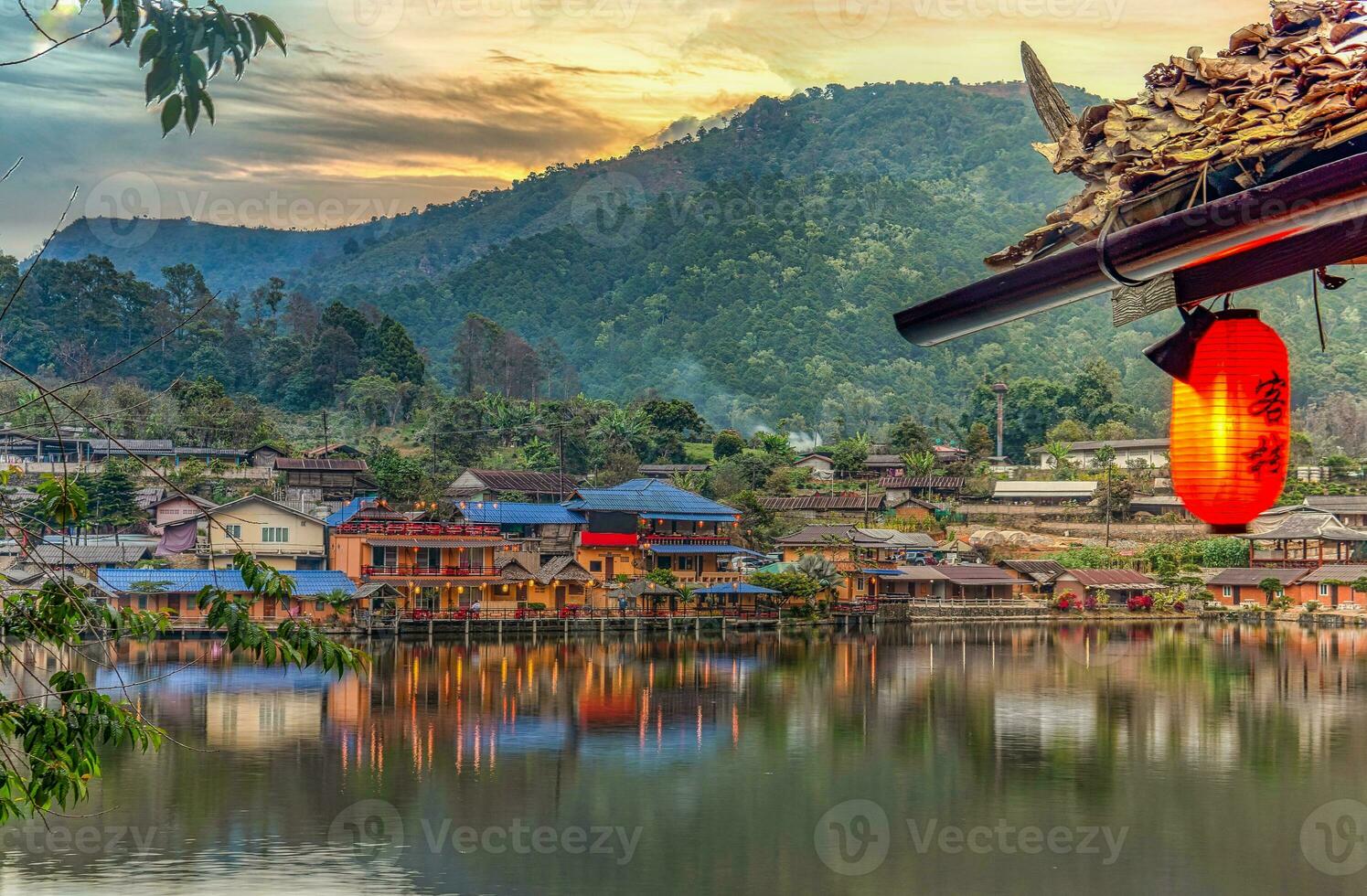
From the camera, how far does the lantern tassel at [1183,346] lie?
267cm

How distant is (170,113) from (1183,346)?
6.08 ft

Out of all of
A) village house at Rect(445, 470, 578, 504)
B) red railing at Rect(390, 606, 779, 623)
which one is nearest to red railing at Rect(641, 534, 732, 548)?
red railing at Rect(390, 606, 779, 623)

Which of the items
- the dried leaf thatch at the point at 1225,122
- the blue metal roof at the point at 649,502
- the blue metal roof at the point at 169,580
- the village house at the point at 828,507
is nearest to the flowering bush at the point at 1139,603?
the village house at the point at 828,507

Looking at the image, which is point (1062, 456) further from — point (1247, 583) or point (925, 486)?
point (1247, 583)

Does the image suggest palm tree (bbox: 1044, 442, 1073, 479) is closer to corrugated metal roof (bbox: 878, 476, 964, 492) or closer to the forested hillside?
corrugated metal roof (bbox: 878, 476, 964, 492)

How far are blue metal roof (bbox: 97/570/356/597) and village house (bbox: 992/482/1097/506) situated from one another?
2276cm

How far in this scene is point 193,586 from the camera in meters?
28.8

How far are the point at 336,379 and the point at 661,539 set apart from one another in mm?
26700

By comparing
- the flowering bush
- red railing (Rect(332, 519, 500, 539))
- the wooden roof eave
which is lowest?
the flowering bush

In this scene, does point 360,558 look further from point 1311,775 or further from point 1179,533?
point 1179,533

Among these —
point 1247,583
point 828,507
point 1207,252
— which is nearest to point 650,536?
point 828,507

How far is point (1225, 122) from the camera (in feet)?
7.76

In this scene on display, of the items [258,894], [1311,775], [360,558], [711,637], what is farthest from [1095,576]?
[258,894]

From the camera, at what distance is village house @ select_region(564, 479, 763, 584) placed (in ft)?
112
